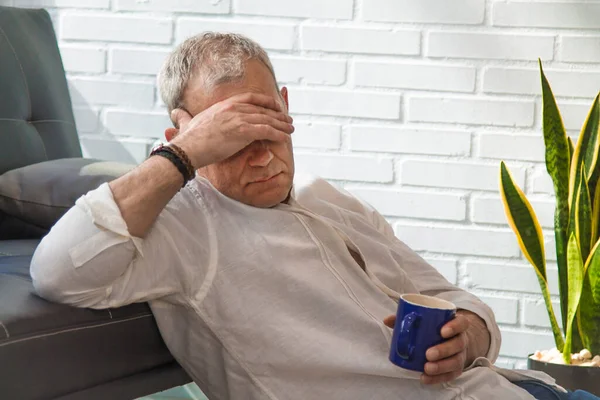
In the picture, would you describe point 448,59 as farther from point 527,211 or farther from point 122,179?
point 122,179

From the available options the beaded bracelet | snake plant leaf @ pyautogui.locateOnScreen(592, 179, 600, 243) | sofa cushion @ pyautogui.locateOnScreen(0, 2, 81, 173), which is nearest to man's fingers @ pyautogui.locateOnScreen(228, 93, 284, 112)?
the beaded bracelet

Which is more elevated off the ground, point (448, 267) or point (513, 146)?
point (513, 146)

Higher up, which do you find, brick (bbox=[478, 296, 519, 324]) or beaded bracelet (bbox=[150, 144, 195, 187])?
beaded bracelet (bbox=[150, 144, 195, 187])

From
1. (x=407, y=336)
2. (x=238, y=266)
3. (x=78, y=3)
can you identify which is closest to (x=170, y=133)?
(x=238, y=266)

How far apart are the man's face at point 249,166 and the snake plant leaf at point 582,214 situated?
3.62 ft

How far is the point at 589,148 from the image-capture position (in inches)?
92.3

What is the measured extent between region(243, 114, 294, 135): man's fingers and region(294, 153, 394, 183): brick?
133 centimetres

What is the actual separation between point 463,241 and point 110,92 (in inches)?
47.6

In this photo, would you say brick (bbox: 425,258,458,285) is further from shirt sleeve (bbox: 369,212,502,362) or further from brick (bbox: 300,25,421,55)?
shirt sleeve (bbox: 369,212,502,362)

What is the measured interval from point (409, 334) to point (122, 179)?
0.44 metres

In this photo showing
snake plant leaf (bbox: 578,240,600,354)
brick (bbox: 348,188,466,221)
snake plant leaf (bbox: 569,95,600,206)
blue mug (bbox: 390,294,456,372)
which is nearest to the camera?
blue mug (bbox: 390,294,456,372)

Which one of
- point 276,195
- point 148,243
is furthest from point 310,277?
point 148,243

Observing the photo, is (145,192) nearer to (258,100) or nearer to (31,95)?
(258,100)

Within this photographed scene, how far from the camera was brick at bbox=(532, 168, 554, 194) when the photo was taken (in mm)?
2621
